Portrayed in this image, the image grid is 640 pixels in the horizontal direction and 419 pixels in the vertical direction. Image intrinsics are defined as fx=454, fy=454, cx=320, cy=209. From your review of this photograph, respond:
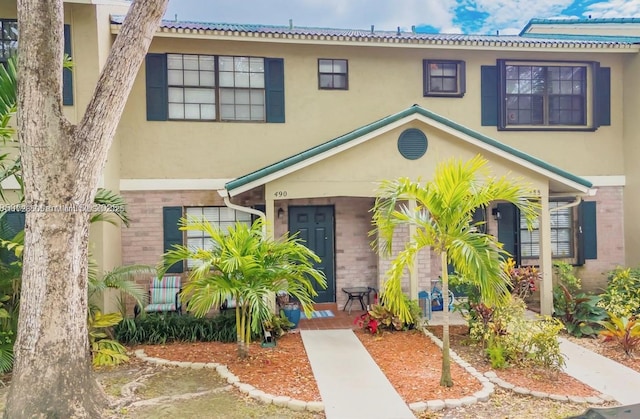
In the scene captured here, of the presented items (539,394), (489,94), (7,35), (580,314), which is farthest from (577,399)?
(7,35)

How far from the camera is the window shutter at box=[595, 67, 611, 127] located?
442 inches

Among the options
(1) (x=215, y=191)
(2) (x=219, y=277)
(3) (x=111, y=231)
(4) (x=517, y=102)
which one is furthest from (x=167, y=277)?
(4) (x=517, y=102)

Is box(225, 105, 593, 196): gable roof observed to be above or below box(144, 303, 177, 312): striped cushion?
above

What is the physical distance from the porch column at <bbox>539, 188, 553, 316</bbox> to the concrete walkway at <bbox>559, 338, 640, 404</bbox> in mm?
1540

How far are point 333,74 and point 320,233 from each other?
377 cm

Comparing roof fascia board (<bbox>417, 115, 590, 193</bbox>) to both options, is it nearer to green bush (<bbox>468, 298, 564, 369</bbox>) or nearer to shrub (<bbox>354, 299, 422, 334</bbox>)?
green bush (<bbox>468, 298, 564, 369</bbox>)

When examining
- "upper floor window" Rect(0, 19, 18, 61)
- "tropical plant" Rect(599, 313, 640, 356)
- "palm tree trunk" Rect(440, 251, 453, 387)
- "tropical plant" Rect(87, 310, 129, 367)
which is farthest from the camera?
"upper floor window" Rect(0, 19, 18, 61)

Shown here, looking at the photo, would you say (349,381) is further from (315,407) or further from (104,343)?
(104,343)

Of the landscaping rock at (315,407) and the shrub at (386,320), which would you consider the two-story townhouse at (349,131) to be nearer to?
the shrub at (386,320)

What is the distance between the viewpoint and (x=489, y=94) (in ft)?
36.4

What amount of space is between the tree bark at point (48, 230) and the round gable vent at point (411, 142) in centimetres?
583

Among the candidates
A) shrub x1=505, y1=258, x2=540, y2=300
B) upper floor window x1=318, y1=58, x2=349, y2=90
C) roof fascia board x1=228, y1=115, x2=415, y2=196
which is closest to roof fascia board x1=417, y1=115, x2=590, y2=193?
roof fascia board x1=228, y1=115, x2=415, y2=196

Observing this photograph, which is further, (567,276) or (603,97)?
(603,97)

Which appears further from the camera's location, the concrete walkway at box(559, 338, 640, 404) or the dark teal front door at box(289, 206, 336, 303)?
the dark teal front door at box(289, 206, 336, 303)
